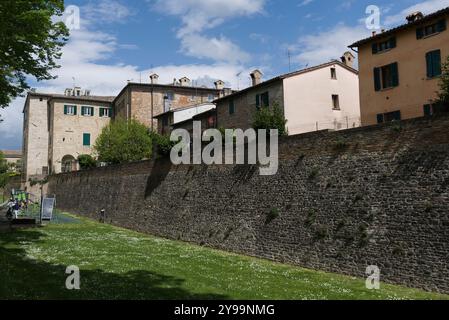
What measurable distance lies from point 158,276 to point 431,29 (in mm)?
17908

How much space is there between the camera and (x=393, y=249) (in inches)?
468

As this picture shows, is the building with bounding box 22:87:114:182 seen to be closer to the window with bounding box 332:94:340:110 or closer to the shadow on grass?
the window with bounding box 332:94:340:110

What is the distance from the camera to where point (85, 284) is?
1048 centimetres

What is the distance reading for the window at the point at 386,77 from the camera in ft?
74.8

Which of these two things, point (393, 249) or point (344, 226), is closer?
point (393, 249)

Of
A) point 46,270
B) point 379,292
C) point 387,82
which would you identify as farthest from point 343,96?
point 46,270

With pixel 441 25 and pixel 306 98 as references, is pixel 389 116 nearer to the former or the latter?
pixel 441 25

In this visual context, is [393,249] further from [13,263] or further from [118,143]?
[118,143]

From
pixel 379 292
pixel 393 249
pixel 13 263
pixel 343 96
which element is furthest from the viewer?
pixel 343 96

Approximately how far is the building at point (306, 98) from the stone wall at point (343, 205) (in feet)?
29.5

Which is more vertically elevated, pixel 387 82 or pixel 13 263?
pixel 387 82

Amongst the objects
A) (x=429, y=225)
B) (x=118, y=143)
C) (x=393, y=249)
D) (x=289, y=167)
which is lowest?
(x=393, y=249)
